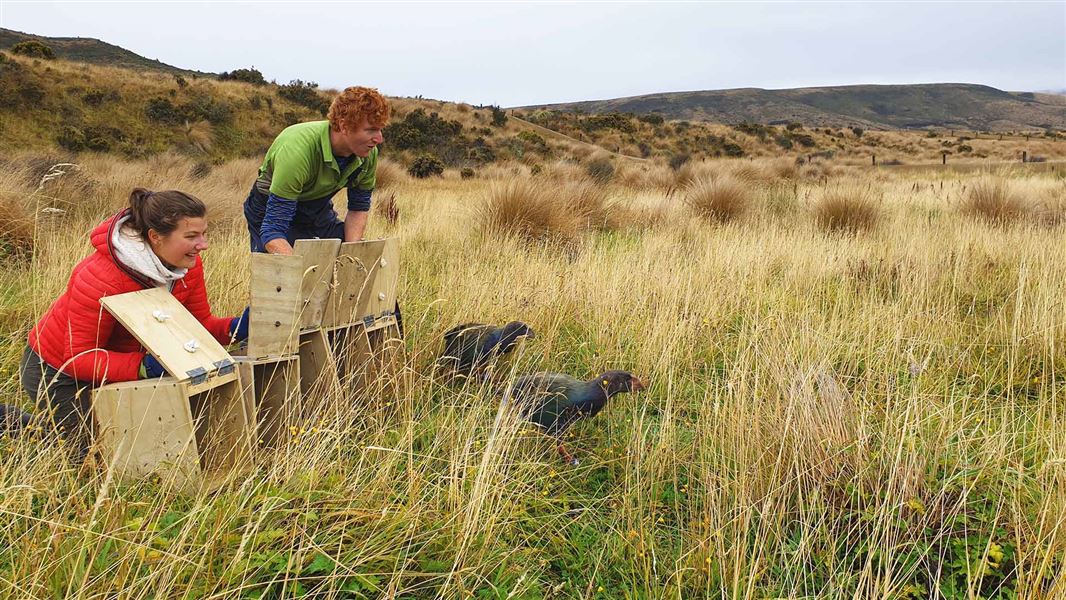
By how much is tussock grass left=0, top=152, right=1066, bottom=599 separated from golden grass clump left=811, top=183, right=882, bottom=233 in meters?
3.70

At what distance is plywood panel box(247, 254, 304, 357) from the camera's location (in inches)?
91.4

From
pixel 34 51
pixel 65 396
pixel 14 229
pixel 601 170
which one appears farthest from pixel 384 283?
pixel 34 51

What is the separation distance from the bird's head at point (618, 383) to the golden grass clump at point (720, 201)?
230 inches

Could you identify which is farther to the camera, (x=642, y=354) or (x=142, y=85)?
(x=142, y=85)

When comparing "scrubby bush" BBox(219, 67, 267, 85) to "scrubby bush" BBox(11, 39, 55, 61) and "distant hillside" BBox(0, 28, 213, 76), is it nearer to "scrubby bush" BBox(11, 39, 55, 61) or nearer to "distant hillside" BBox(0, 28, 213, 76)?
"scrubby bush" BBox(11, 39, 55, 61)

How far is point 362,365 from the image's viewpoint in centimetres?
279

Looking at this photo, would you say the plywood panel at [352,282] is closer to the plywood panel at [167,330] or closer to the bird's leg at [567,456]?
the plywood panel at [167,330]

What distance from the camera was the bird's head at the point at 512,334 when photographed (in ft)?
10.6

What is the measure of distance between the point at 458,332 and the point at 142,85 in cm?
2778

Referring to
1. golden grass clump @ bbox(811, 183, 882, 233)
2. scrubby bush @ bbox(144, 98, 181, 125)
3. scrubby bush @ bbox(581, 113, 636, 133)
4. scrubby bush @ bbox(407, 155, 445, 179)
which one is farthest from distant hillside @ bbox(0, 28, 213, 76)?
golden grass clump @ bbox(811, 183, 882, 233)

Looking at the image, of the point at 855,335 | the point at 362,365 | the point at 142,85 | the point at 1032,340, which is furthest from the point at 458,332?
the point at 142,85

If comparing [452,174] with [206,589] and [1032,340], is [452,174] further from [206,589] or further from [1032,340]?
[206,589]

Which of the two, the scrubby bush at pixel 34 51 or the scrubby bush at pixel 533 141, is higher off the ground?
the scrubby bush at pixel 34 51

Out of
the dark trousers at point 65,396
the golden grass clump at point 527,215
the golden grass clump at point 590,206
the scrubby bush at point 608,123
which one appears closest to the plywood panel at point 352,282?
the dark trousers at point 65,396
